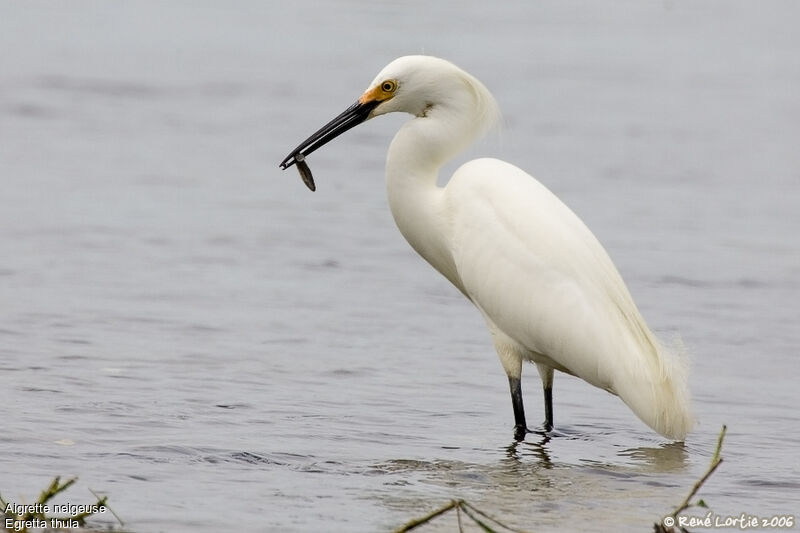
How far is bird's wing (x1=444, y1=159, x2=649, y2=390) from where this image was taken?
705cm

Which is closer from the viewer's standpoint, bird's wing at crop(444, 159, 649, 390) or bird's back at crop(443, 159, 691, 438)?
bird's back at crop(443, 159, 691, 438)

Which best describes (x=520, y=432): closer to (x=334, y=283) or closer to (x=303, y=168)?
(x=303, y=168)

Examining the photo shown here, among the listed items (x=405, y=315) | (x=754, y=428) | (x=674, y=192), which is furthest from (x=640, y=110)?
(x=754, y=428)

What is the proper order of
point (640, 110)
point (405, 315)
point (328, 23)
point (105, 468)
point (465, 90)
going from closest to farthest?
point (105, 468)
point (465, 90)
point (405, 315)
point (640, 110)
point (328, 23)

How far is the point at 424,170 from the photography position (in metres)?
7.57

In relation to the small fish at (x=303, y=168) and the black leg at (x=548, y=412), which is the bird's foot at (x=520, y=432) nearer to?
the black leg at (x=548, y=412)

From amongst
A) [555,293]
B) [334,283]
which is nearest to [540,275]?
[555,293]

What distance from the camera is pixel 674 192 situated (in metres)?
13.9

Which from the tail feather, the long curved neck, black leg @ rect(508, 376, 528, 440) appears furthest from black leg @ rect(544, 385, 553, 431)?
the long curved neck

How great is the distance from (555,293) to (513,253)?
11.2 inches

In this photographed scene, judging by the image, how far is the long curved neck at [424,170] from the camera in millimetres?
7477

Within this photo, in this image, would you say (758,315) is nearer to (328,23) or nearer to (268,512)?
(268,512)

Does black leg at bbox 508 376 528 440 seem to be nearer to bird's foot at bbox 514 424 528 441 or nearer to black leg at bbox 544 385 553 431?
bird's foot at bbox 514 424 528 441

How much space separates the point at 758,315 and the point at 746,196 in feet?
12.2
